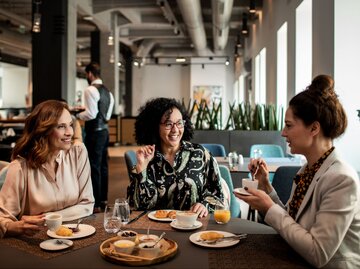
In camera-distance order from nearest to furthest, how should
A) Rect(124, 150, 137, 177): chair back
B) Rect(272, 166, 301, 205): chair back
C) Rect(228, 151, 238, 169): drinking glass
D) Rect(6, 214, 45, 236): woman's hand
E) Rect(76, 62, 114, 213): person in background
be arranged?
Rect(6, 214, 45, 236): woman's hand < Rect(272, 166, 301, 205): chair back < Rect(124, 150, 137, 177): chair back < Rect(228, 151, 238, 169): drinking glass < Rect(76, 62, 114, 213): person in background

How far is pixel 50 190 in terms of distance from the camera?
2.08 meters

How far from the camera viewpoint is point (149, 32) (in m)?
14.5

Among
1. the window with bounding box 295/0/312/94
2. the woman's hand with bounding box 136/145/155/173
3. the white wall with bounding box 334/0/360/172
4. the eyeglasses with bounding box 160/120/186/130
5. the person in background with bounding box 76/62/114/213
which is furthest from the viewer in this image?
the window with bounding box 295/0/312/94

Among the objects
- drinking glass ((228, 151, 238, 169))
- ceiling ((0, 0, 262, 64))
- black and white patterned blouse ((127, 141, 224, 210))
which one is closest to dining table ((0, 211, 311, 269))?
black and white patterned blouse ((127, 141, 224, 210))

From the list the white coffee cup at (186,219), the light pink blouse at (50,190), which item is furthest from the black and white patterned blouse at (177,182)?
the white coffee cup at (186,219)

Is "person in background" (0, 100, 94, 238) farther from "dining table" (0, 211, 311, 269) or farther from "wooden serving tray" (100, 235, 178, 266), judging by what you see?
"wooden serving tray" (100, 235, 178, 266)

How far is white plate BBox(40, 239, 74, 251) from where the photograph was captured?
1486 mm

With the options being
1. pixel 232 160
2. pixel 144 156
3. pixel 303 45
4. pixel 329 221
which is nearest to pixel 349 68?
pixel 232 160

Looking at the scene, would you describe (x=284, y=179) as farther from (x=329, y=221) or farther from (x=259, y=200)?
(x=329, y=221)

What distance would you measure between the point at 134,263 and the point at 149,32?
13.9m

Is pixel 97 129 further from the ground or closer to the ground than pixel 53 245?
further from the ground

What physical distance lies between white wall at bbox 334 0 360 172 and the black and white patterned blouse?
7.03 ft

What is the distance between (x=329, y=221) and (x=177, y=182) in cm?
109

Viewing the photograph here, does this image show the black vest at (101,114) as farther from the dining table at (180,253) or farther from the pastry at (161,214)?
the dining table at (180,253)
